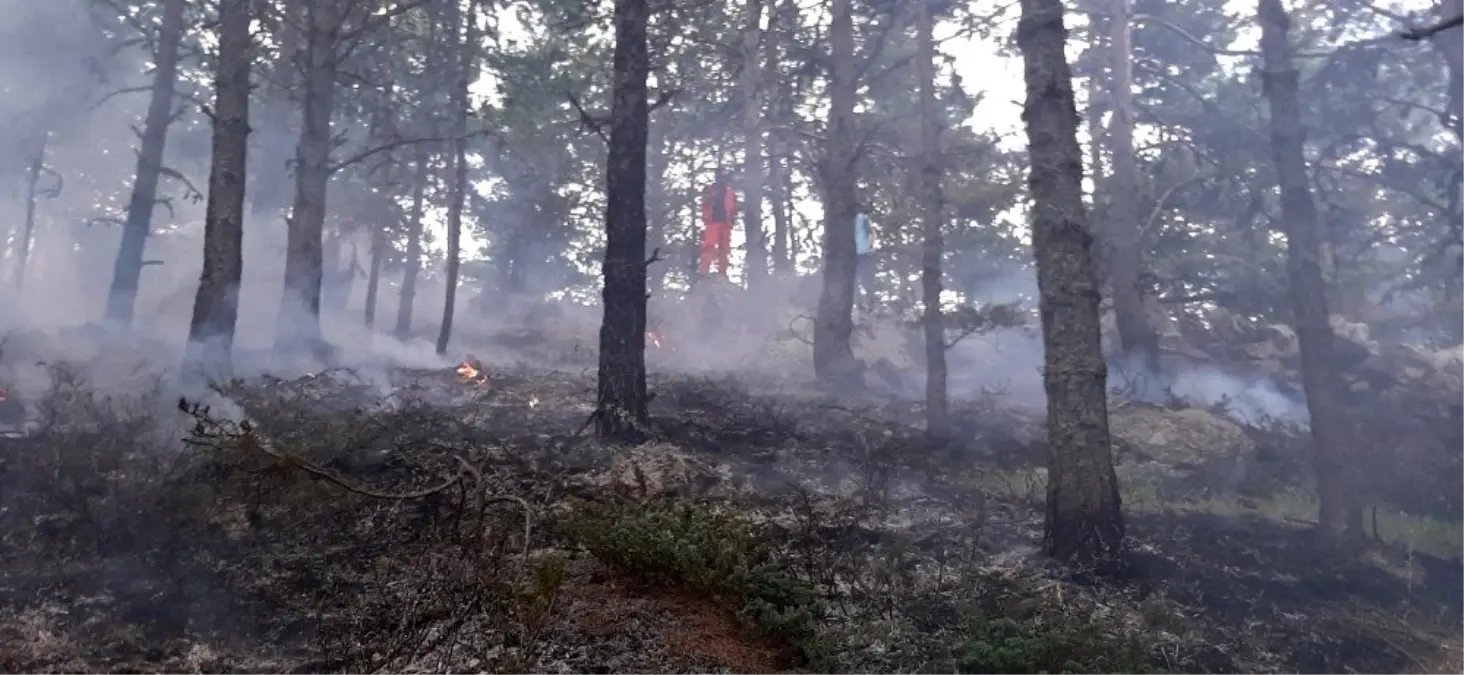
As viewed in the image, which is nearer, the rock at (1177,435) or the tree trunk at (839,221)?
the rock at (1177,435)

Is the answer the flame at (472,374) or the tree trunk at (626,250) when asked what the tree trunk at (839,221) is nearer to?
the flame at (472,374)

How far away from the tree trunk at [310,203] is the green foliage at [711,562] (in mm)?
10027

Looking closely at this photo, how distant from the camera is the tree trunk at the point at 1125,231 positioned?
53.1ft

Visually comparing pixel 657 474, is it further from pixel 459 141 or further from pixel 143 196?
pixel 143 196

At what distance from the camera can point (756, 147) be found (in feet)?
71.3

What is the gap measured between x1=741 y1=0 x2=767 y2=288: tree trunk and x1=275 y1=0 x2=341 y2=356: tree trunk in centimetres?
850

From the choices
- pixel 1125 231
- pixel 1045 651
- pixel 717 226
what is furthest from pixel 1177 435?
pixel 717 226

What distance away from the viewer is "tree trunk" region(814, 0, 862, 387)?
15.6m

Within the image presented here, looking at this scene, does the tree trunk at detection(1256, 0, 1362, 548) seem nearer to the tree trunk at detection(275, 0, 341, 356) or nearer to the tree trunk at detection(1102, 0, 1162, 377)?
the tree trunk at detection(1102, 0, 1162, 377)

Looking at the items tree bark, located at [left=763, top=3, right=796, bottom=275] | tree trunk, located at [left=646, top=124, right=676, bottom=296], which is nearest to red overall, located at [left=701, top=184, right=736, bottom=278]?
tree bark, located at [left=763, top=3, right=796, bottom=275]

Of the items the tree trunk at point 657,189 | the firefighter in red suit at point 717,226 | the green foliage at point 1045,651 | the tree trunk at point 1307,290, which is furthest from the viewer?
the tree trunk at point 657,189

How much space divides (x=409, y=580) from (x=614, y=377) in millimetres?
3656

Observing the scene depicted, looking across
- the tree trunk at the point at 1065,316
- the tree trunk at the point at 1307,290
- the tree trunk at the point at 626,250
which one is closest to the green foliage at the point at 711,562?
the tree trunk at the point at 1065,316

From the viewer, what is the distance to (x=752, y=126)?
21.8 meters
